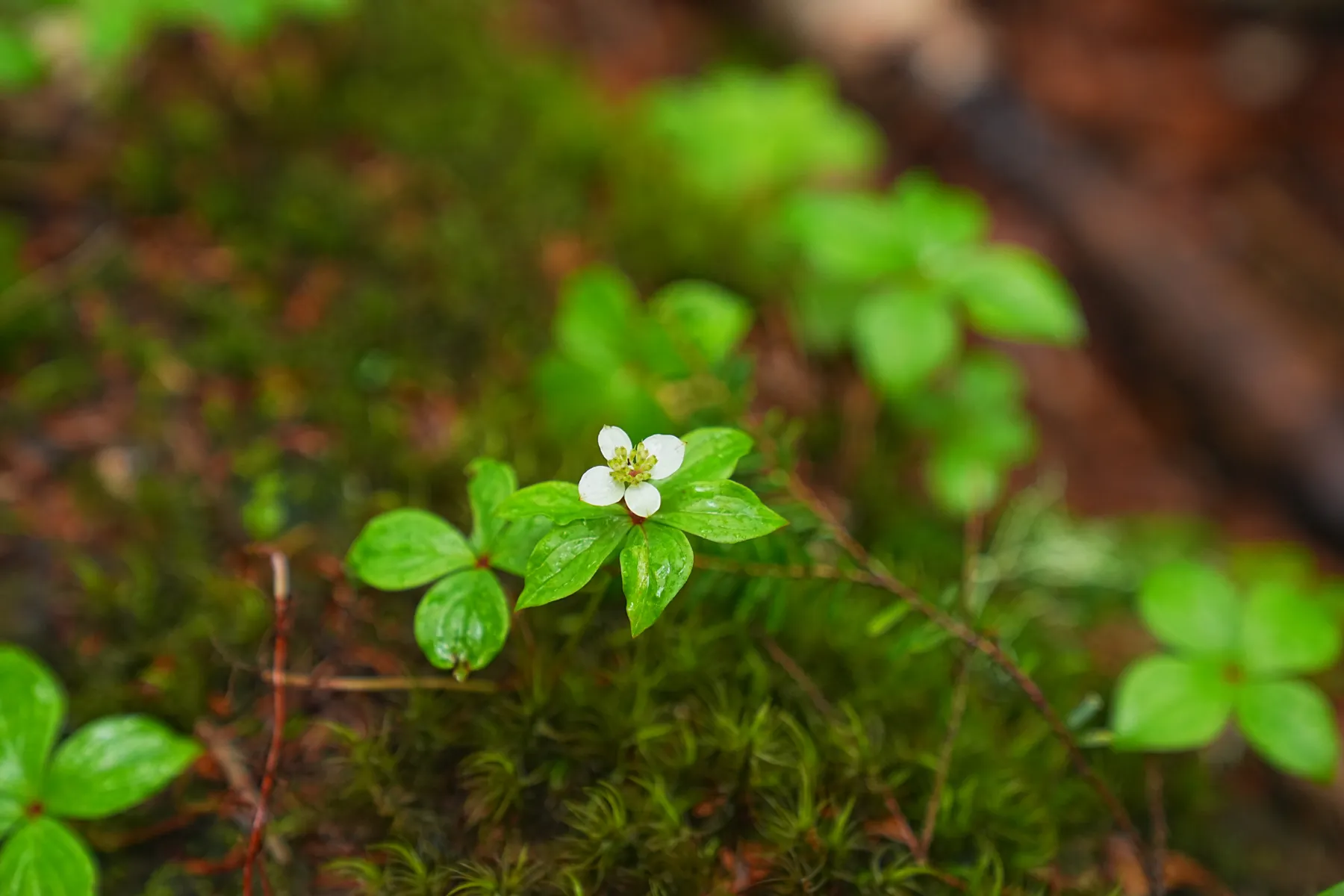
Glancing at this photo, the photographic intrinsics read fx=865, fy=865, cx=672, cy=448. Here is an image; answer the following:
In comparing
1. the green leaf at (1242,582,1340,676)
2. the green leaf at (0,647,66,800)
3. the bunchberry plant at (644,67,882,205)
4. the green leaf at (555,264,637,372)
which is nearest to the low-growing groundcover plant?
the green leaf at (0,647,66,800)

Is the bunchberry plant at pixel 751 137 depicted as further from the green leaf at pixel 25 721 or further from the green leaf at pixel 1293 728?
the green leaf at pixel 25 721

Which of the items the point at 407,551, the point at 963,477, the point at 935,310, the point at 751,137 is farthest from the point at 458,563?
the point at 751,137

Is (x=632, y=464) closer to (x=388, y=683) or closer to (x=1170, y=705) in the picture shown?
(x=388, y=683)

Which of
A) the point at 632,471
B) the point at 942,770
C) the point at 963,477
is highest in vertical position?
the point at 632,471

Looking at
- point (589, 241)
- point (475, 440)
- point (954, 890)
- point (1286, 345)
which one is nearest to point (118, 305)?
point (475, 440)

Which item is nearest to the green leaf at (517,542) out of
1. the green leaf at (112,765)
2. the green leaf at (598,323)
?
the green leaf at (112,765)
